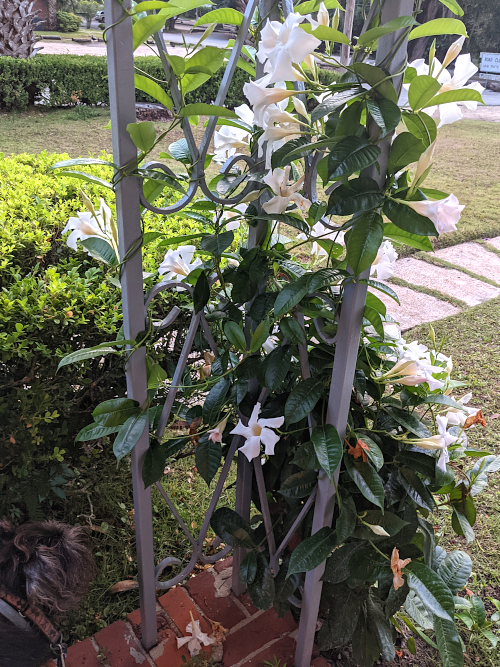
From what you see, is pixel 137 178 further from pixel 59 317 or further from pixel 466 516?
pixel 466 516

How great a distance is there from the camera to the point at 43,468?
58.8 inches

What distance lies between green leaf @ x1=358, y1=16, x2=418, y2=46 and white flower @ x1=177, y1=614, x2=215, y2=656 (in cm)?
119

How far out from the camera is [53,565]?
4.11 ft

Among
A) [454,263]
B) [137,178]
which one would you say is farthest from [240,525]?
[454,263]

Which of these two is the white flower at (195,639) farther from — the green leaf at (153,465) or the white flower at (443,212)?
the white flower at (443,212)

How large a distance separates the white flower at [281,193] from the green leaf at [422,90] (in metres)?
0.22

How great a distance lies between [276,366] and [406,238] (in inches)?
12.2

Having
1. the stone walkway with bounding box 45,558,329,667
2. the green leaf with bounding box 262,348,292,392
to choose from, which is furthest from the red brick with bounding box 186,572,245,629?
the green leaf with bounding box 262,348,292,392

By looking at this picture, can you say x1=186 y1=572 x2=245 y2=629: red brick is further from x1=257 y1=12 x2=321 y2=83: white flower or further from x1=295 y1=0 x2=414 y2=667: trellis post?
x1=257 y1=12 x2=321 y2=83: white flower

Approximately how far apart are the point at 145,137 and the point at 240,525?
0.81 metres

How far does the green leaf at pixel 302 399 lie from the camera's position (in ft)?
3.06

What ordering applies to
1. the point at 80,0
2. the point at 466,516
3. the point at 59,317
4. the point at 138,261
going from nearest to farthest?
the point at 138,261, the point at 466,516, the point at 59,317, the point at 80,0

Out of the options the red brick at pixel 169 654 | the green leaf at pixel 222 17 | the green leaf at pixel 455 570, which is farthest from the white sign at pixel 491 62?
the red brick at pixel 169 654

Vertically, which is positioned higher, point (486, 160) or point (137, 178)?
point (137, 178)
